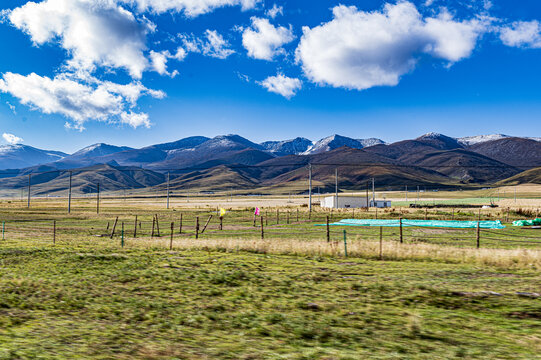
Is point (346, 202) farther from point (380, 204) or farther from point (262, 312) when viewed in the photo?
point (262, 312)

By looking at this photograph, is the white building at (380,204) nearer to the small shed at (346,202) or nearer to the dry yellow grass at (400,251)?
the small shed at (346,202)

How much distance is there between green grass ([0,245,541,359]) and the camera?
7934mm

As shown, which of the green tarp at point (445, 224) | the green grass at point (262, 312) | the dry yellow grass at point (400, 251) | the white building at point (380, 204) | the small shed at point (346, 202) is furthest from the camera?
the white building at point (380, 204)

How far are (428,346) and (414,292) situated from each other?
15.7 ft

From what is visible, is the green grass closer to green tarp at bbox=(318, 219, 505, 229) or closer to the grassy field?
the grassy field

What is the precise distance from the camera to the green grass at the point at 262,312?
7.93 meters

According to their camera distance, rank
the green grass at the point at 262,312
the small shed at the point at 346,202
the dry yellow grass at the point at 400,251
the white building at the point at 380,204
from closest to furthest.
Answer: the green grass at the point at 262,312, the dry yellow grass at the point at 400,251, the small shed at the point at 346,202, the white building at the point at 380,204

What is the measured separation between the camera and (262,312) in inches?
428

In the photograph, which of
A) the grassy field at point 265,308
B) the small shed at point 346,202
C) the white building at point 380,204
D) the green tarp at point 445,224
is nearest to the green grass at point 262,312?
the grassy field at point 265,308

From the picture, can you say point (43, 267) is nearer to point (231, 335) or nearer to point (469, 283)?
point (231, 335)

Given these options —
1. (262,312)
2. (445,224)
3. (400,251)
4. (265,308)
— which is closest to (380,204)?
(445,224)

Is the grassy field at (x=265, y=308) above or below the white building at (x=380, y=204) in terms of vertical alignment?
below

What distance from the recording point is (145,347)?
7.95m

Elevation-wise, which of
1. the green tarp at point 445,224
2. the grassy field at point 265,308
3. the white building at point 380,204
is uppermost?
the white building at point 380,204
